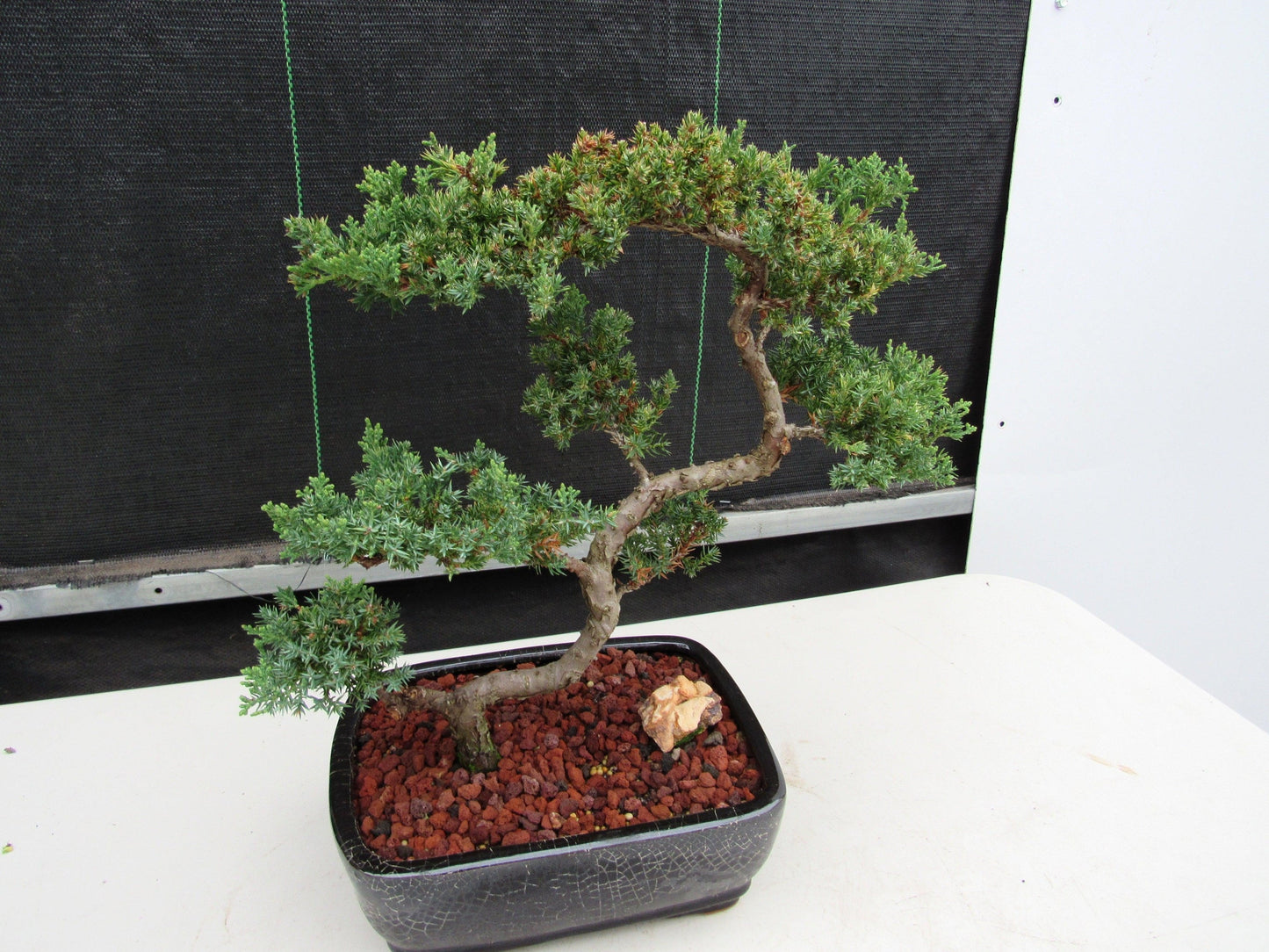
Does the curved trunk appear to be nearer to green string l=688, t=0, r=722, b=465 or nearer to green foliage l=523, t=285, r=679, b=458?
green foliage l=523, t=285, r=679, b=458

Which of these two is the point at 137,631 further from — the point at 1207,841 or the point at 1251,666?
the point at 1251,666

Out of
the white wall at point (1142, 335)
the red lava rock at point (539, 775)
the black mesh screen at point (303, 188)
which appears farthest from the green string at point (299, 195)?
the white wall at point (1142, 335)

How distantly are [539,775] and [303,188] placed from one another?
1020mm

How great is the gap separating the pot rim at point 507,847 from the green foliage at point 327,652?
98mm

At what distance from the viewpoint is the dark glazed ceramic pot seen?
86 cm

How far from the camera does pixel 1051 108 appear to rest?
1.74 m

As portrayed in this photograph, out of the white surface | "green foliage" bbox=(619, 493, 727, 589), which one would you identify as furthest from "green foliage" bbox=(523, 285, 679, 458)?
the white surface

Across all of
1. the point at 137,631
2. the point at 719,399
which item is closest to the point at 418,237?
the point at 719,399

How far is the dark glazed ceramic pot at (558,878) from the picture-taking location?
0.86 m

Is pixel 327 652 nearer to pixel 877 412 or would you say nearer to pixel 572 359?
pixel 572 359

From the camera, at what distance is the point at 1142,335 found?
1928mm

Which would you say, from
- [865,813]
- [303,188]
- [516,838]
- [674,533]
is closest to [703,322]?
[674,533]

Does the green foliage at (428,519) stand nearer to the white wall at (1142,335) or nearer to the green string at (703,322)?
the green string at (703,322)

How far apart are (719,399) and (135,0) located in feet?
3.84
